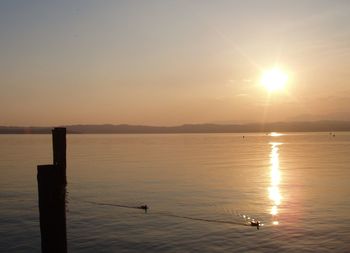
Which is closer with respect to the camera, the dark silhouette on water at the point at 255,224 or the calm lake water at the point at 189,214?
the calm lake water at the point at 189,214

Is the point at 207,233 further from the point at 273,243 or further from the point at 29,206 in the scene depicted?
the point at 29,206

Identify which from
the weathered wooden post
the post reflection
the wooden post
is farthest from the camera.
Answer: the post reflection

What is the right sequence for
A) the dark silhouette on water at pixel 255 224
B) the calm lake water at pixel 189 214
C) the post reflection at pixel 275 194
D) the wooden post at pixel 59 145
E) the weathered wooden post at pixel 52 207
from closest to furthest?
1. the weathered wooden post at pixel 52 207
2. the calm lake water at pixel 189 214
3. the wooden post at pixel 59 145
4. the dark silhouette on water at pixel 255 224
5. the post reflection at pixel 275 194

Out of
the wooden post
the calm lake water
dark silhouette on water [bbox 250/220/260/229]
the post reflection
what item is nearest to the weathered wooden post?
the calm lake water

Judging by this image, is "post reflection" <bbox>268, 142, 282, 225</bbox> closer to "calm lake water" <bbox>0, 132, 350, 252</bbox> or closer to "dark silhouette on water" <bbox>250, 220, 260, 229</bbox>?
"calm lake water" <bbox>0, 132, 350, 252</bbox>

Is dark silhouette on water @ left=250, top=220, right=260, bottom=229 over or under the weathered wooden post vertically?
under

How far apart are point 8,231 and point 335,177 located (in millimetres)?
34434

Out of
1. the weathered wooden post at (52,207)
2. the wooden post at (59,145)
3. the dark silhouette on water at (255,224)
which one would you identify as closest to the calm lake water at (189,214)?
the dark silhouette on water at (255,224)

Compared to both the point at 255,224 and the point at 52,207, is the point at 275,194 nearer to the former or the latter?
the point at 255,224

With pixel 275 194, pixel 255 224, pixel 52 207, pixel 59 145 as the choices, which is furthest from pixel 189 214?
pixel 52 207

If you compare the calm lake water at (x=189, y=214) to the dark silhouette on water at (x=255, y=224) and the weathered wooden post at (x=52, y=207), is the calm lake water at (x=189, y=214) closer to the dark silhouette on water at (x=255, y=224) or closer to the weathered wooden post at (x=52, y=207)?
the dark silhouette on water at (x=255, y=224)

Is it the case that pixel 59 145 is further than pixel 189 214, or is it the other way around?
pixel 189 214

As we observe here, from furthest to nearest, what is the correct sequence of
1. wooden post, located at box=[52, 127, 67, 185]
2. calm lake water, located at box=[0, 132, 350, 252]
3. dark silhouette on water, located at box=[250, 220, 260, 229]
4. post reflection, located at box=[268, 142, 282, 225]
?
post reflection, located at box=[268, 142, 282, 225] < dark silhouette on water, located at box=[250, 220, 260, 229] < wooden post, located at box=[52, 127, 67, 185] < calm lake water, located at box=[0, 132, 350, 252]

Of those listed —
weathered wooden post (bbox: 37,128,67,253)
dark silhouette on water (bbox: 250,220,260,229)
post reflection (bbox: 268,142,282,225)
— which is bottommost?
post reflection (bbox: 268,142,282,225)
